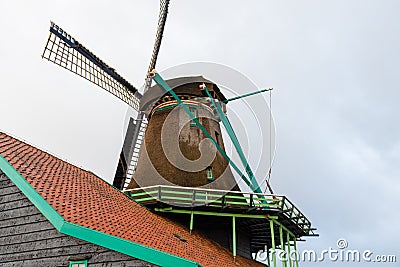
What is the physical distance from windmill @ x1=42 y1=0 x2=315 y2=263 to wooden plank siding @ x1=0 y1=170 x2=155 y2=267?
4.96m

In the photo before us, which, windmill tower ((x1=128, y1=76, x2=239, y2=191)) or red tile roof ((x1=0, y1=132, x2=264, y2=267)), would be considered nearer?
red tile roof ((x1=0, y1=132, x2=264, y2=267))

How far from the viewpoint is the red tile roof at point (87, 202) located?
7273mm

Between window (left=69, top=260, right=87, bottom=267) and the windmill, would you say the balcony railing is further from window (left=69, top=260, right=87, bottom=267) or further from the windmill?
window (left=69, top=260, right=87, bottom=267)

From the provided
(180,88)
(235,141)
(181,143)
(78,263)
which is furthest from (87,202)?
(180,88)

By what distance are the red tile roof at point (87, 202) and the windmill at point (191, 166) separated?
1554 millimetres

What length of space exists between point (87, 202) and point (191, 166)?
238 inches

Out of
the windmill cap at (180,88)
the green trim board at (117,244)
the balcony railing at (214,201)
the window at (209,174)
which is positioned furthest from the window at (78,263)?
the windmill cap at (180,88)

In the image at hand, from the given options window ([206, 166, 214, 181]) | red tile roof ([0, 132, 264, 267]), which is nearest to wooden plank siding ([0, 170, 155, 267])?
red tile roof ([0, 132, 264, 267])

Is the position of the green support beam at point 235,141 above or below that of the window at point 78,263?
above

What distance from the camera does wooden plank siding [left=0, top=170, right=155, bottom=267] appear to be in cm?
679

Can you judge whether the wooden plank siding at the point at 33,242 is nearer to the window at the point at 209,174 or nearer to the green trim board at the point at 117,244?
the green trim board at the point at 117,244

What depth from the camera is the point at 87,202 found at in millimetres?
8297

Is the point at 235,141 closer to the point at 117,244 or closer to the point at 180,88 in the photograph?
the point at 180,88

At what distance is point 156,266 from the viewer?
659 centimetres
